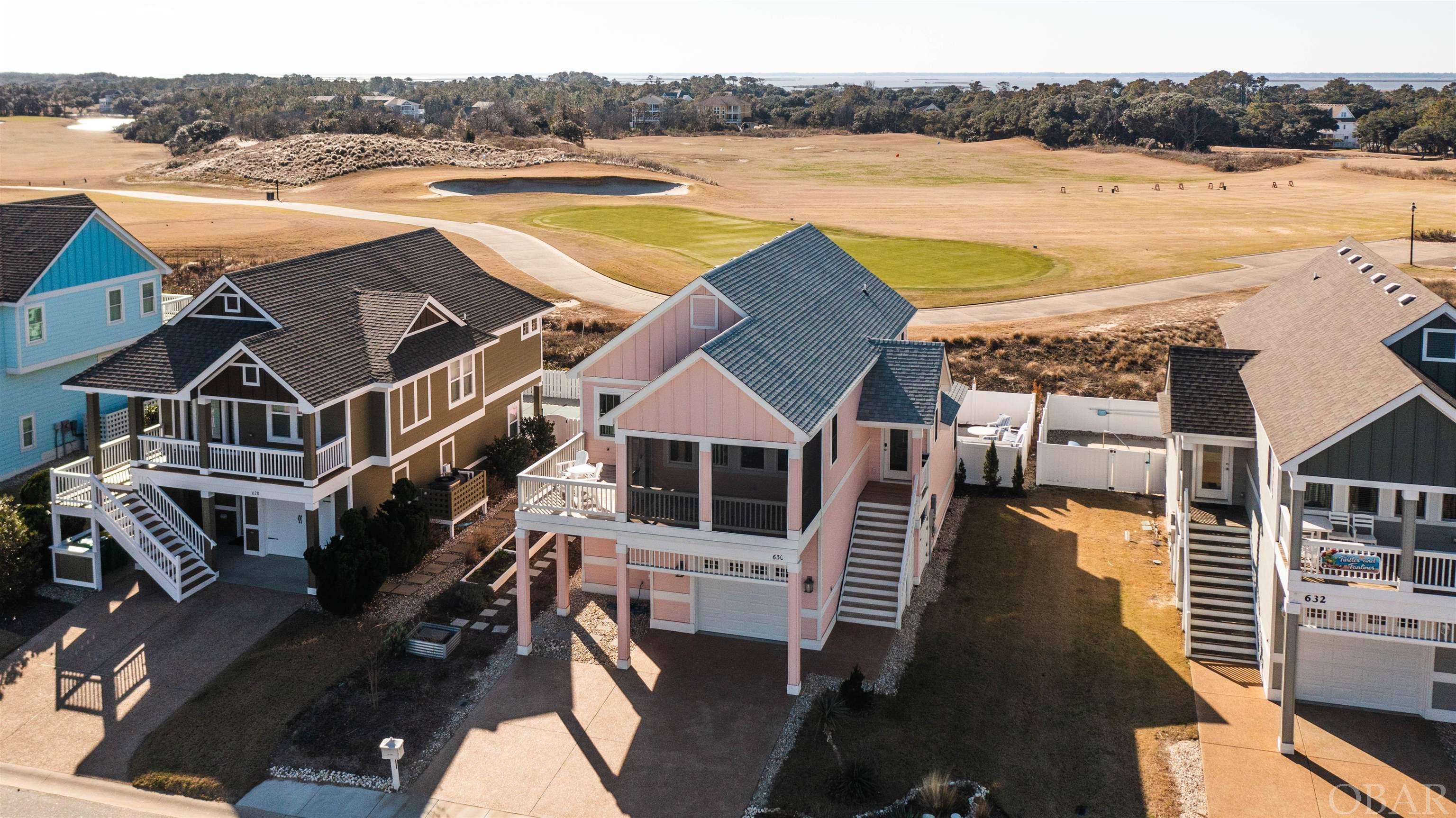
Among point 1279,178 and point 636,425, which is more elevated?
point 1279,178

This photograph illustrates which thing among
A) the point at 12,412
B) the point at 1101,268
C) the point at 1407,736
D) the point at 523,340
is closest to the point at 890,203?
the point at 1101,268

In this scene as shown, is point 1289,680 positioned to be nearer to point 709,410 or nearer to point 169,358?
point 709,410

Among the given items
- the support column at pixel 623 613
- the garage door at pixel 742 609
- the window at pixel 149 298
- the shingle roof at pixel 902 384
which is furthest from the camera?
the window at pixel 149 298

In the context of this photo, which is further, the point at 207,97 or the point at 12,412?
the point at 207,97

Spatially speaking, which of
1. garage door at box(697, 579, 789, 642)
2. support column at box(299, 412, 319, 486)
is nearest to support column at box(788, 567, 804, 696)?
garage door at box(697, 579, 789, 642)

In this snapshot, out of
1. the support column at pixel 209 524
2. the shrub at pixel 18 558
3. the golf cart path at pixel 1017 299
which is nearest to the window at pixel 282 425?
the support column at pixel 209 524

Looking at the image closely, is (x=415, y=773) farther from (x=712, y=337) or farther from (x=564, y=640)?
(x=712, y=337)

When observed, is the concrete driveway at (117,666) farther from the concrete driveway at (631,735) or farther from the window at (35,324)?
the window at (35,324)

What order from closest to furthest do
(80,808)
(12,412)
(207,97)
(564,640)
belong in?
(80,808), (564,640), (12,412), (207,97)
